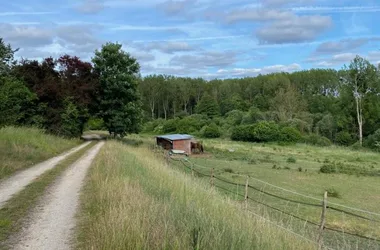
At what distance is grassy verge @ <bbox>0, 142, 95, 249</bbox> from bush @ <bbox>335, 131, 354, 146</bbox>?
7667 cm

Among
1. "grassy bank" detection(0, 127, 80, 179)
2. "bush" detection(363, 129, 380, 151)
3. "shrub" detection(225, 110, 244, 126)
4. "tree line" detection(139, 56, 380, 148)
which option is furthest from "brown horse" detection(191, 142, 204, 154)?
"shrub" detection(225, 110, 244, 126)

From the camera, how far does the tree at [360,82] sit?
81562mm

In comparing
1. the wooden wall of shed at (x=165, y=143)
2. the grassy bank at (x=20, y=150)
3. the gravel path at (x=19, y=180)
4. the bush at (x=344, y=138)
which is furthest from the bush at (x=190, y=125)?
the gravel path at (x=19, y=180)

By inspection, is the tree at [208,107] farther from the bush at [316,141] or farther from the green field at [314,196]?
the green field at [314,196]

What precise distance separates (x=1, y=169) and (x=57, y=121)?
23.0 m

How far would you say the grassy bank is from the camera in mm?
16620

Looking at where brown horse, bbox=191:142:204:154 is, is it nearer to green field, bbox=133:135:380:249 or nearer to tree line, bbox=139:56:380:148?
green field, bbox=133:135:380:249

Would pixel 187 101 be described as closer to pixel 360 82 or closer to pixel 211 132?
pixel 211 132

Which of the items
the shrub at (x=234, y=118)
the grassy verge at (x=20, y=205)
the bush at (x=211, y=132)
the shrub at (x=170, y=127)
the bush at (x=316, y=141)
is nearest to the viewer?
the grassy verge at (x=20, y=205)

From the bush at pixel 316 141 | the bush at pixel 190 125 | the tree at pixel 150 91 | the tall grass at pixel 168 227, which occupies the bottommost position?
the bush at pixel 316 141

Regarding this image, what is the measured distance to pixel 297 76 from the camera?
123062 millimetres

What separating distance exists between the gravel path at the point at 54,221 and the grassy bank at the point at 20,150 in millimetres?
4023

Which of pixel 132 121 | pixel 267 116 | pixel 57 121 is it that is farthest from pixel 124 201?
pixel 267 116

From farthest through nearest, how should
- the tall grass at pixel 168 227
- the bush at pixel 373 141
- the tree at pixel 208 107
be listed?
the tree at pixel 208 107 < the bush at pixel 373 141 < the tall grass at pixel 168 227
